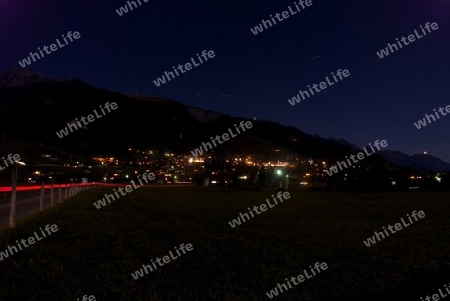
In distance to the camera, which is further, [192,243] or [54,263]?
[192,243]

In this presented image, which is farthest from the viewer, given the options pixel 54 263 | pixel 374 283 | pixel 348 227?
pixel 348 227

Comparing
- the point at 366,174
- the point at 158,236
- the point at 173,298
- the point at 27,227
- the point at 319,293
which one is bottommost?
the point at 366,174

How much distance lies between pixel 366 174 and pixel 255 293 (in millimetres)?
72217

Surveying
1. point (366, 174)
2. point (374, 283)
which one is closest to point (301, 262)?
point (374, 283)

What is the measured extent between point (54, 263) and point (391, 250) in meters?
7.42

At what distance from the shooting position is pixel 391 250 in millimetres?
10453

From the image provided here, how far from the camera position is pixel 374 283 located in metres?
7.14

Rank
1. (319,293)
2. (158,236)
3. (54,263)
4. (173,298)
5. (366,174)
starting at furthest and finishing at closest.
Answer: (366,174)
(158,236)
(54,263)
(319,293)
(173,298)

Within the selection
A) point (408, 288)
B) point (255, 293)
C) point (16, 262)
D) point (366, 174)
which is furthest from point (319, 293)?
point (366, 174)

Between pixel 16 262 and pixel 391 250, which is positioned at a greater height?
pixel 16 262

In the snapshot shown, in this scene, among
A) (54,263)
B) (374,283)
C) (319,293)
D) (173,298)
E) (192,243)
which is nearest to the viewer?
(173,298)

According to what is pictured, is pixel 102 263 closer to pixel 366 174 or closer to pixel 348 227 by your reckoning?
pixel 348 227

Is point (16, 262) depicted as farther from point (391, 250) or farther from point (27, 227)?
point (391, 250)

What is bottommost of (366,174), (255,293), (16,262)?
(366,174)
